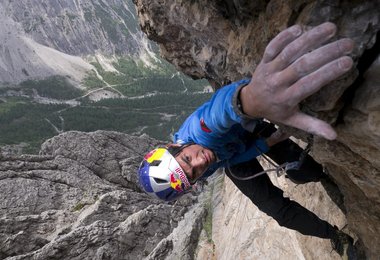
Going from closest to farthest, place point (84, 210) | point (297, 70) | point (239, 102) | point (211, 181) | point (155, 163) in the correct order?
point (297, 70), point (239, 102), point (155, 163), point (84, 210), point (211, 181)

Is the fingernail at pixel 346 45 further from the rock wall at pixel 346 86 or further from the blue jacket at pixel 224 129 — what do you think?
the blue jacket at pixel 224 129

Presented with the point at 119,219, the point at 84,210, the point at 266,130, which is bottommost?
the point at 119,219

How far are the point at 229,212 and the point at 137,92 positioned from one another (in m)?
181

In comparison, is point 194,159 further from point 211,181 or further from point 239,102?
point 211,181

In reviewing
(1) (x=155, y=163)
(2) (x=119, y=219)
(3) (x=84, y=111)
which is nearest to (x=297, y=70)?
(1) (x=155, y=163)

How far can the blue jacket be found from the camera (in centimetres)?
467

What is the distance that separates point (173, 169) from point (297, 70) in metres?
3.56

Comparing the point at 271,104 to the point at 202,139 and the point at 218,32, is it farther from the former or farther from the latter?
the point at 218,32

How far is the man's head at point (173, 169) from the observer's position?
6276 mm

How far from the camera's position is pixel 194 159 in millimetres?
6340

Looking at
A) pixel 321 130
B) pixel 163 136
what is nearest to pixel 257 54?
pixel 321 130

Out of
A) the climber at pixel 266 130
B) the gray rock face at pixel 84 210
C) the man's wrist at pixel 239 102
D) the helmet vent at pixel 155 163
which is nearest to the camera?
the climber at pixel 266 130

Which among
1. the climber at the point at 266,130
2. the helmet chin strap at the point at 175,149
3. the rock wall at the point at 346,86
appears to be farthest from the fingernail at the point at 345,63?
the helmet chin strap at the point at 175,149

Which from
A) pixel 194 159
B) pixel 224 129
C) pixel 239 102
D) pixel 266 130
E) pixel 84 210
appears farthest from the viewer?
pixel 84 210
